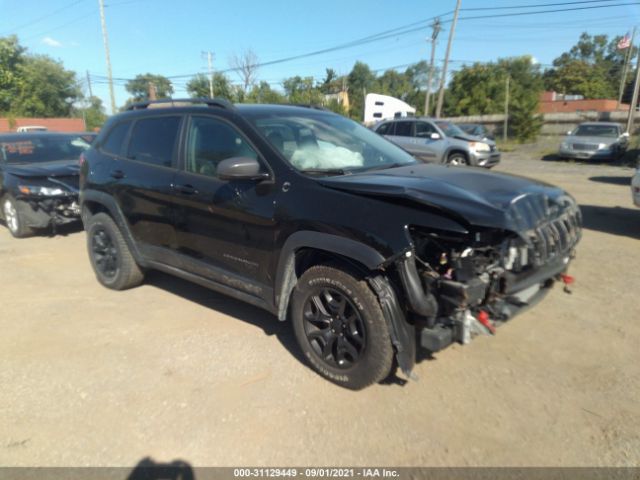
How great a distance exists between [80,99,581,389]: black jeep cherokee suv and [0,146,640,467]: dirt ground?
0.39 metres

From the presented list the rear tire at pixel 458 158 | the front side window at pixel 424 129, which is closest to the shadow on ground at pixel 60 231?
the front side window at pixel 424 129

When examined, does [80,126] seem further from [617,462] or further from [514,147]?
[617,462]

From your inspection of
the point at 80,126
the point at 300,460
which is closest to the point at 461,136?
the point at 300,460

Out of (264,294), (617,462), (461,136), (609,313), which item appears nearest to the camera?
(617,462)

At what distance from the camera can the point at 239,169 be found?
3102 millimetres

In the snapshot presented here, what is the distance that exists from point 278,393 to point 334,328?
59cm

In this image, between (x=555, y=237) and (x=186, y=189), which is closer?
(x=555, y=237)

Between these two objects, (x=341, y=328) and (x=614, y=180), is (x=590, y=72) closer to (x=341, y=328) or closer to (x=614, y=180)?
(x=614, y=180)

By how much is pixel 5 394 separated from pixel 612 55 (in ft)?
313

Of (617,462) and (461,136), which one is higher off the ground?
(461,136)

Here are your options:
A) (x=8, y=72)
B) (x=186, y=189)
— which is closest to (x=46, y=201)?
(x=186, y=189)

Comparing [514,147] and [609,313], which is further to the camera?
[514,147]

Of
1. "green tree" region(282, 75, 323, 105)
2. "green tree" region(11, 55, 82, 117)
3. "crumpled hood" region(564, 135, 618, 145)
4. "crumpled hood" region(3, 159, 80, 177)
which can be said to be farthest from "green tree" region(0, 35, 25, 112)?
"crumpled hood" region(564, 135, 618, 145)

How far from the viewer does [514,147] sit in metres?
25.3
